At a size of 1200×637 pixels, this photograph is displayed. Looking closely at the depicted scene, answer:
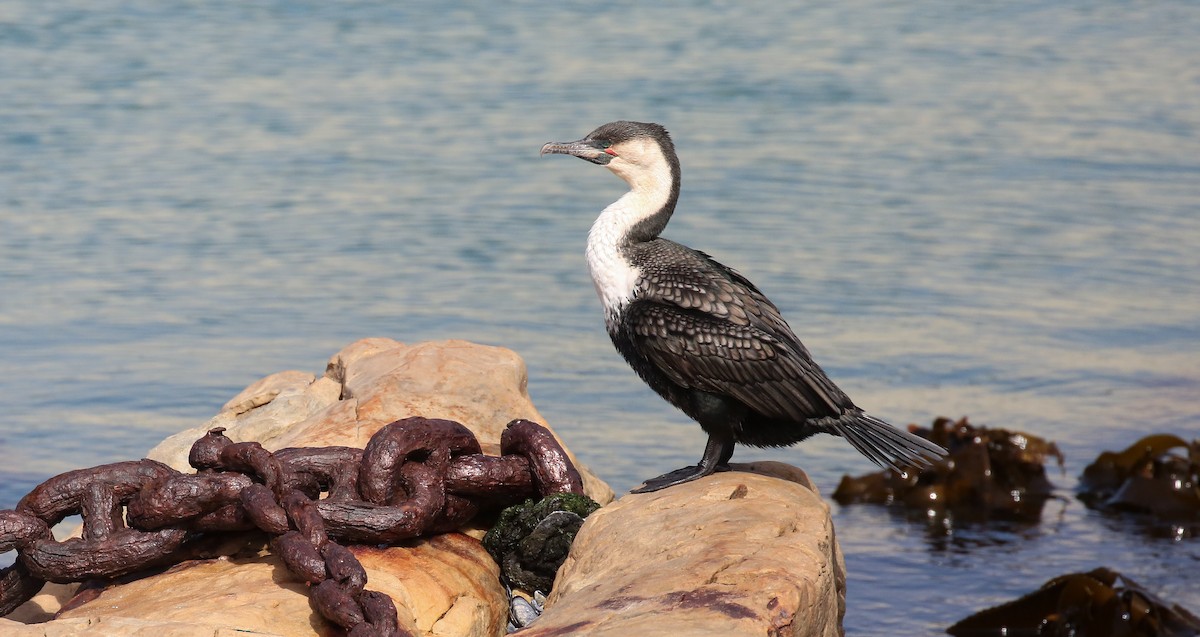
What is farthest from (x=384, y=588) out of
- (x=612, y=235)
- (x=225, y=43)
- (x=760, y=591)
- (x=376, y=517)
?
(x=225, y=43)

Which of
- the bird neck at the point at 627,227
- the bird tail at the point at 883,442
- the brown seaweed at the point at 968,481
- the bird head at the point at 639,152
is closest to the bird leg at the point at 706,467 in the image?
the bird tail at the point at 883,442

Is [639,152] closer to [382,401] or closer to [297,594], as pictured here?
[382,401]

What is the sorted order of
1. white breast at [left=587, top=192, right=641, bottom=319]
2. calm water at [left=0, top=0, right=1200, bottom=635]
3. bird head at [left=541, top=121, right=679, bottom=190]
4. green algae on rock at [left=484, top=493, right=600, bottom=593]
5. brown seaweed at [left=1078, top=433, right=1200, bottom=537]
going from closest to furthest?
green algae on rock at [left=484, top=493, right=600, bottom=593] → white breast at [left=587, top=192, right=641, bottom=319] → bird head at [left=541, top=121, right=679, bottom=190] → brown seaweed at [left=1078, top=433, right=1200, bottom=537] → calm water at [left=0, top=0, right=1200, bottom=635]

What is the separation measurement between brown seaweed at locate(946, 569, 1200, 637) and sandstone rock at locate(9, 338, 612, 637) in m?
1.94

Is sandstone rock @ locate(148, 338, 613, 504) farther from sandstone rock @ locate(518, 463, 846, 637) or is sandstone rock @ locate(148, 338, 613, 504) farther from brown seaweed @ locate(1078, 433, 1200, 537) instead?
brown seaweed @ locate(1078, 433, 1200, 537)

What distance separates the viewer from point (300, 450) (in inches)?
170

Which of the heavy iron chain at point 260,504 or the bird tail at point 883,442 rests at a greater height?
the heavy iron chain at point 260,504

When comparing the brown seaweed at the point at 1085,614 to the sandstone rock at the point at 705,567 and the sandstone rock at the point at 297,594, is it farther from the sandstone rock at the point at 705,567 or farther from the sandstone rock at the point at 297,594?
the sandstone rock at the point at 297,594

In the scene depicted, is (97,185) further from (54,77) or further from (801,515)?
(801,515)

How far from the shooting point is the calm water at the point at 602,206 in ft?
28.4

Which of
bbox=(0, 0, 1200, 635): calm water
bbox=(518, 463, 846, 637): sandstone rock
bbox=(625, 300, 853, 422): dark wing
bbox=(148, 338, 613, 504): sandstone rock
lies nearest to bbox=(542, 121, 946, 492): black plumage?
bbox=(625, 300, 853, 422): dark wing

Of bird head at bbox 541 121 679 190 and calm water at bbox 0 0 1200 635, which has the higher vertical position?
bird head at bbox 541 121 679 190

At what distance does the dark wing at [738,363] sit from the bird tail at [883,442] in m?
0.06

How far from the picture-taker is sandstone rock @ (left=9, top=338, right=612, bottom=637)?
3910mm
